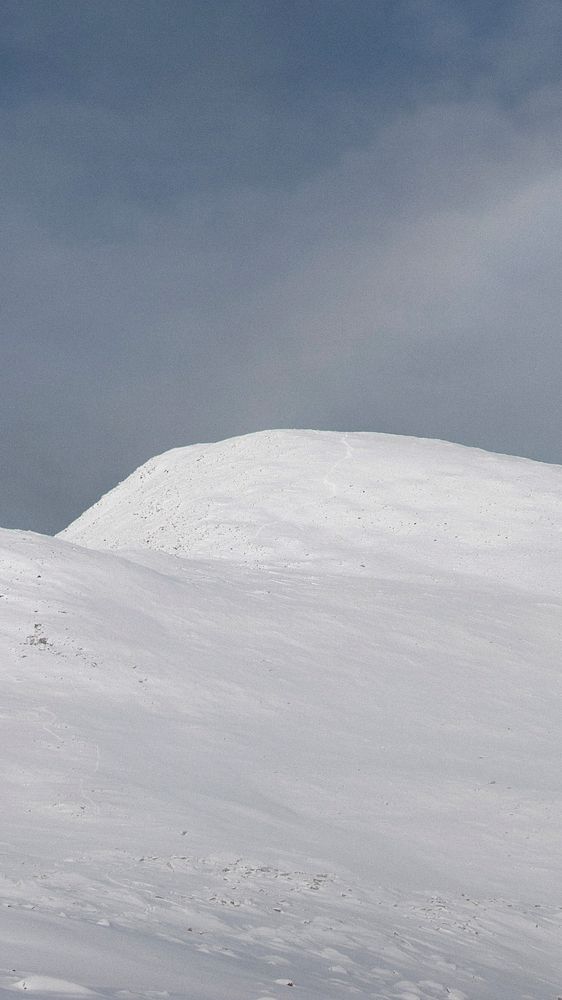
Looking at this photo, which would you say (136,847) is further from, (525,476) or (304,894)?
(525,476)

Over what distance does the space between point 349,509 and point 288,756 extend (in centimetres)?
2558

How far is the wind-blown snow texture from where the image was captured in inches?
408

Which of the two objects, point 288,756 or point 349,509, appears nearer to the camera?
point 288,756

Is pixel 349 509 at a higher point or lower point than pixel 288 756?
higher

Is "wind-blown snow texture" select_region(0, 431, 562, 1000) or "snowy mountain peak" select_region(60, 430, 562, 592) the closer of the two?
"wind-blown snow texture" select_region(0, 431, 562, 1000)

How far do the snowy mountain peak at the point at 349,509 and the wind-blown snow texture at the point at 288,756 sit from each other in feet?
0.77

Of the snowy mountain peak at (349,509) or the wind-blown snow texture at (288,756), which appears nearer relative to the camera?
the wind-blown snow texture at (288,756)

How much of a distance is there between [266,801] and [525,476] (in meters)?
36.1

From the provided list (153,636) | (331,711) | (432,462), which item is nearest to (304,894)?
(331,711)

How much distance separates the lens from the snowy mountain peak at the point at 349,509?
40438mm

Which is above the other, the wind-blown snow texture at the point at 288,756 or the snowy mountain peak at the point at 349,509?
the snowy mountain peak at the point at 349,509

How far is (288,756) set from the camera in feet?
68.0

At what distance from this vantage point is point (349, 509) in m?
45.6

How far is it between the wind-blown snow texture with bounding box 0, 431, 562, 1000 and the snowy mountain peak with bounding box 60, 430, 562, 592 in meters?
0.23
